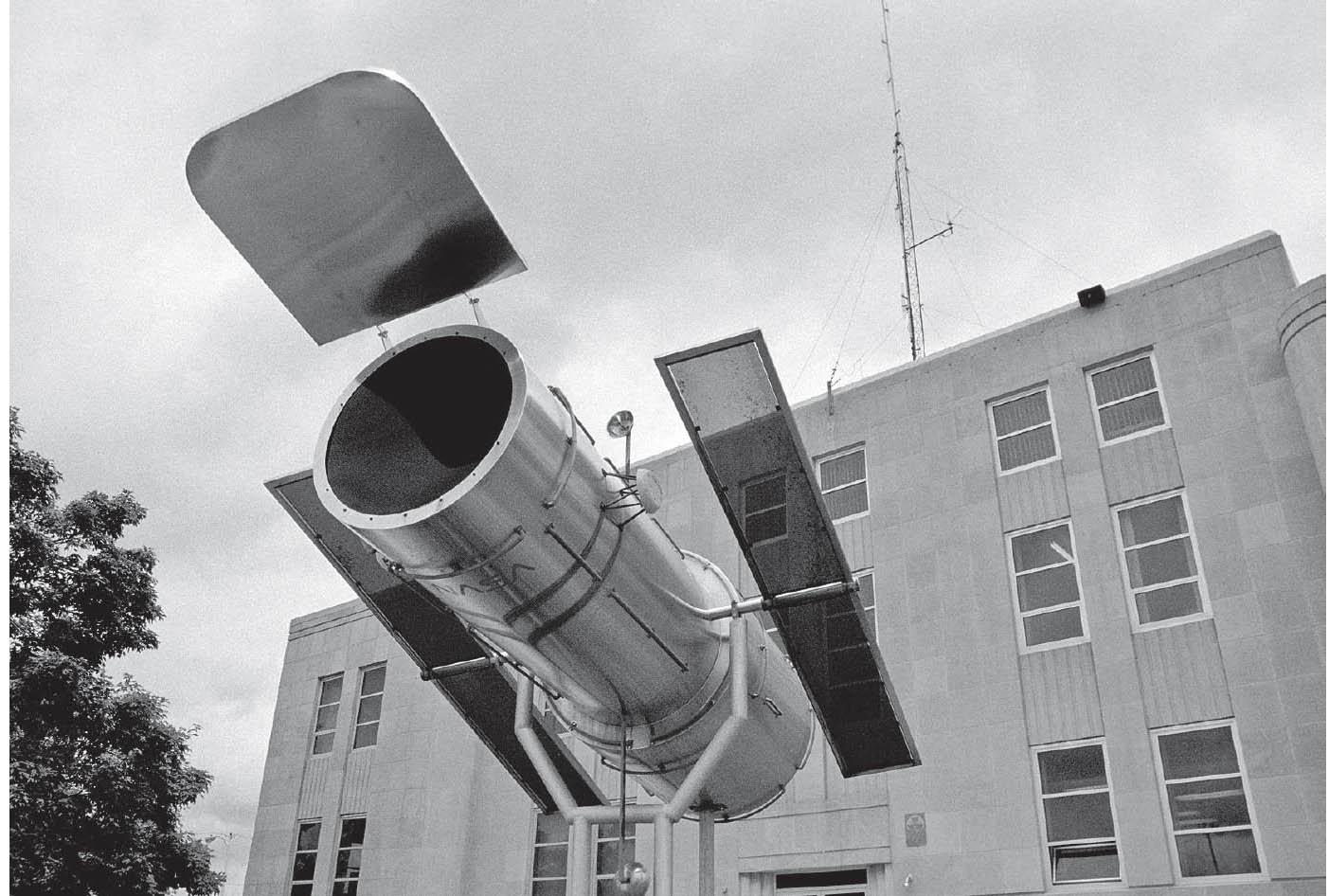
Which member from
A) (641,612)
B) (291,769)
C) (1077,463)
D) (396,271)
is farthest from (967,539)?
→ (291,769)

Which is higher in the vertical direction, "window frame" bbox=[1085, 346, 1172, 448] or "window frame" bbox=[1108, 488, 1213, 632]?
"window frame" bbox=[1085, 346, 1172, 448]

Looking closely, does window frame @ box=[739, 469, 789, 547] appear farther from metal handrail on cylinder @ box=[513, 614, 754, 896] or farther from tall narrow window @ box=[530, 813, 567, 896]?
tall narrow window @ box=[530, 813, 567, 896]

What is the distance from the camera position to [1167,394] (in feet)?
49.6

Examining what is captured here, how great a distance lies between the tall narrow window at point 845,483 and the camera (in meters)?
17.8

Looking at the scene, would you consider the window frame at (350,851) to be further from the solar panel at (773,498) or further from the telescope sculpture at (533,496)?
the solar panel at (773,498)

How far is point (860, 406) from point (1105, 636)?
230 inches

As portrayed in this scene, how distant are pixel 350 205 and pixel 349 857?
1996 centimetres

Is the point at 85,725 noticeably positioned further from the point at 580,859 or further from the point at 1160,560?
the point at 1160,560

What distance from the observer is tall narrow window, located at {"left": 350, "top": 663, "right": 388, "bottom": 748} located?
23.0m

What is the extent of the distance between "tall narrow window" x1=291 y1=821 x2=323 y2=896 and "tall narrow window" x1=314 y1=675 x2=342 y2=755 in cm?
169

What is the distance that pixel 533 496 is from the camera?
16.9 feet

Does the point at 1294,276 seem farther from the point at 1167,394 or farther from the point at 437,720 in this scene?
the point at 437,720

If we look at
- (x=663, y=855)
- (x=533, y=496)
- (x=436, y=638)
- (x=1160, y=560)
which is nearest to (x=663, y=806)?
(x=663, y=855)

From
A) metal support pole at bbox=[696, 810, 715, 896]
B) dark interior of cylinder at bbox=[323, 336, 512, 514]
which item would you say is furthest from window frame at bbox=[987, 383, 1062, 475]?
dark interior of cylinder at bbox=[323, 336, 512, 514]
